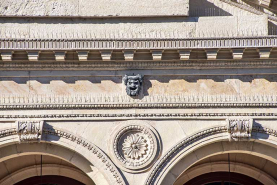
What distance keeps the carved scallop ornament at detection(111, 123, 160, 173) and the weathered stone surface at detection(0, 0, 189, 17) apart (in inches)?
A: 90.7

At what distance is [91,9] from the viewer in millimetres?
18562

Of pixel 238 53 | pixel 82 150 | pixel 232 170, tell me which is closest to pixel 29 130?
pixel 82 150

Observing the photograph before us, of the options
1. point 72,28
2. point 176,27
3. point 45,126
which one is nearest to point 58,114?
point 45,126

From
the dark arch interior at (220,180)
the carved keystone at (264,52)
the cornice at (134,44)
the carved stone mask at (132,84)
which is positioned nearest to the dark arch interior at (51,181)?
the dark arch interior at (220,180)

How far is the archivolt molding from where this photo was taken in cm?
1819

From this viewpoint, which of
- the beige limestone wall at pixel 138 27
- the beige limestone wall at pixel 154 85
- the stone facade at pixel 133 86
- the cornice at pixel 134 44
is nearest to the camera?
the cornice at pixel 134 44

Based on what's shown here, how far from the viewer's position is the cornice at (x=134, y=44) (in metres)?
17.9

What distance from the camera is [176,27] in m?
18.5

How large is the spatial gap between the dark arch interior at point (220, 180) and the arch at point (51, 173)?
2345 mm

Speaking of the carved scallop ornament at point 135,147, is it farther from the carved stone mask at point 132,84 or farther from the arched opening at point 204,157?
the carved stone mask at point 132,84

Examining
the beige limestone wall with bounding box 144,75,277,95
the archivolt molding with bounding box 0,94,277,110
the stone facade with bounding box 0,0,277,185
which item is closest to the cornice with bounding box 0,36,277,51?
the stone facade with bounding box 0,0,277,185

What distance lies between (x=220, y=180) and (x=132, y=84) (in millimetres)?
3440

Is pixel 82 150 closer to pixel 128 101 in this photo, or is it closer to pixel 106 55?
pixel 128 101

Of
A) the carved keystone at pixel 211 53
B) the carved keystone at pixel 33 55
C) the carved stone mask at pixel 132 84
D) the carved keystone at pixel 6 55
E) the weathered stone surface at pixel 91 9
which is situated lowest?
the carved stone mask at pixel 132 84
